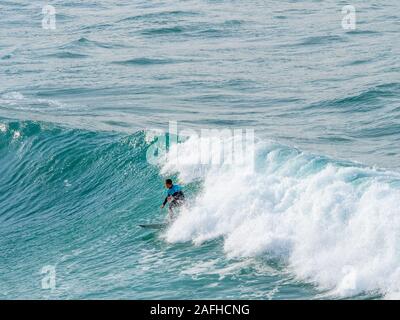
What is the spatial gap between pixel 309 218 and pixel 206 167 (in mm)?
5628

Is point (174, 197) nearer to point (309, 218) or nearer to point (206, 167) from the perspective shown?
point (206, 167)

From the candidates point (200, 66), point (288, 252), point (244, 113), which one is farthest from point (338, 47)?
point (288, 252)

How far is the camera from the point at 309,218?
1948 cm

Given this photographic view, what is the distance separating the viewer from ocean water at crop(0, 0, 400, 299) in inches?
736

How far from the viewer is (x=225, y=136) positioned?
27.3 m

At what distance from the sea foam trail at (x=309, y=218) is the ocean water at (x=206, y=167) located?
1.5 inches

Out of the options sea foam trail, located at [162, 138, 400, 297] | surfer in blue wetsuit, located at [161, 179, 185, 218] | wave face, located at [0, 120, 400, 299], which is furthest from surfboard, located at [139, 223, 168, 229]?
surfer in blue wetsuit, located at [161, 179, 185, 218]

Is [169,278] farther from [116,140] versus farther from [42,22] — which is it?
[42,22]

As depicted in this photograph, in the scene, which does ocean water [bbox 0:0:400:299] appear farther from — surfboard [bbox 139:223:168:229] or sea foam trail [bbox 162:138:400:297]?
surfboard [bbox 139:223:168:229]

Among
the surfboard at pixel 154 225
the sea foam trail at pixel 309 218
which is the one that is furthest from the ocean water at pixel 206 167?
the surfboard at pixel 154 225

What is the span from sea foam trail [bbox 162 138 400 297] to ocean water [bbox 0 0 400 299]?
4 centimetres

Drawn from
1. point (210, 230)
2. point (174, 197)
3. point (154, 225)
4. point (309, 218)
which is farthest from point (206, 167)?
point (309, 218)
